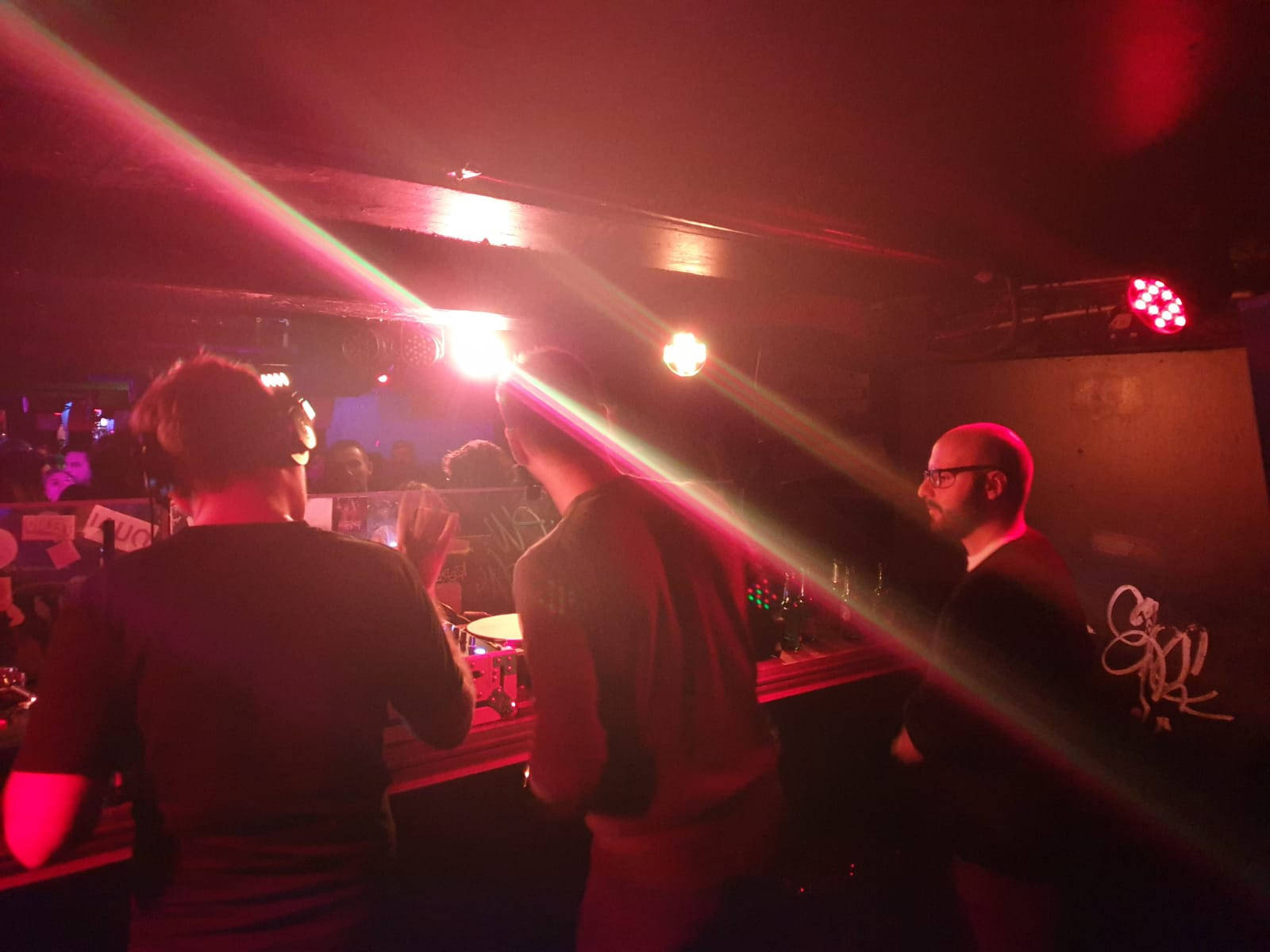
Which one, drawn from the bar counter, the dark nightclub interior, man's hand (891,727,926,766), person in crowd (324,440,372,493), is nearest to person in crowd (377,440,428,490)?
person in crowd (324,440,372,493)

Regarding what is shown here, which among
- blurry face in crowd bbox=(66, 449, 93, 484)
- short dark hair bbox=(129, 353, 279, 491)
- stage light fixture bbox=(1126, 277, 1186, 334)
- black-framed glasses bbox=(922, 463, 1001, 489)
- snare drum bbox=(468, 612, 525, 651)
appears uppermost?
stage light fixture bbox=(1126, 277, 1186, 334)

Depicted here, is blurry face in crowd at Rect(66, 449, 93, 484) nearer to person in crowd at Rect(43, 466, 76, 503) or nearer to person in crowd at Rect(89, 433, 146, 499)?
person in crowd at Rect(43, 466, 76, 503)

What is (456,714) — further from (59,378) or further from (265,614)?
(59,378)

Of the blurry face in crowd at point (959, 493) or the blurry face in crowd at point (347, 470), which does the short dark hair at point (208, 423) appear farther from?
the blurry face in crowd at point (347, 470)

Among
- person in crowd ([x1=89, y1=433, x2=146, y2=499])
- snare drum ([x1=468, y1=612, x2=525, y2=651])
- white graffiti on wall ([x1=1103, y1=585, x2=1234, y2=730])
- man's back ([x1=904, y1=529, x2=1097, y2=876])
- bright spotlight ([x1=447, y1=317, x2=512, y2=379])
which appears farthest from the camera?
bright spotlight ([x1=447, y1=317, x2=512, y2=379])

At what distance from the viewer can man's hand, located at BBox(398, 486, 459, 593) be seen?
187cm

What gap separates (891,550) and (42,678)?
4.77 m

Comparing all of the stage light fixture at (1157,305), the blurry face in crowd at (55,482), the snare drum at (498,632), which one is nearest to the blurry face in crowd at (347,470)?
the blurry face in crowd at (55,482)

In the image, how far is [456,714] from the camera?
1.74 metres

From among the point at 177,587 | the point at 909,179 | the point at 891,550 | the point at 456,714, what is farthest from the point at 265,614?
the point at 891,550

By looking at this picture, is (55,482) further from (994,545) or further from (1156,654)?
(1156,654)

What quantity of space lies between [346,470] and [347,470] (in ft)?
0.06

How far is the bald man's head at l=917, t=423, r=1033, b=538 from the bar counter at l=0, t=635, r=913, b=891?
1073 millimetres

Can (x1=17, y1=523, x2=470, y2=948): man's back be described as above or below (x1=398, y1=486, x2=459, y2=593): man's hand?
below
